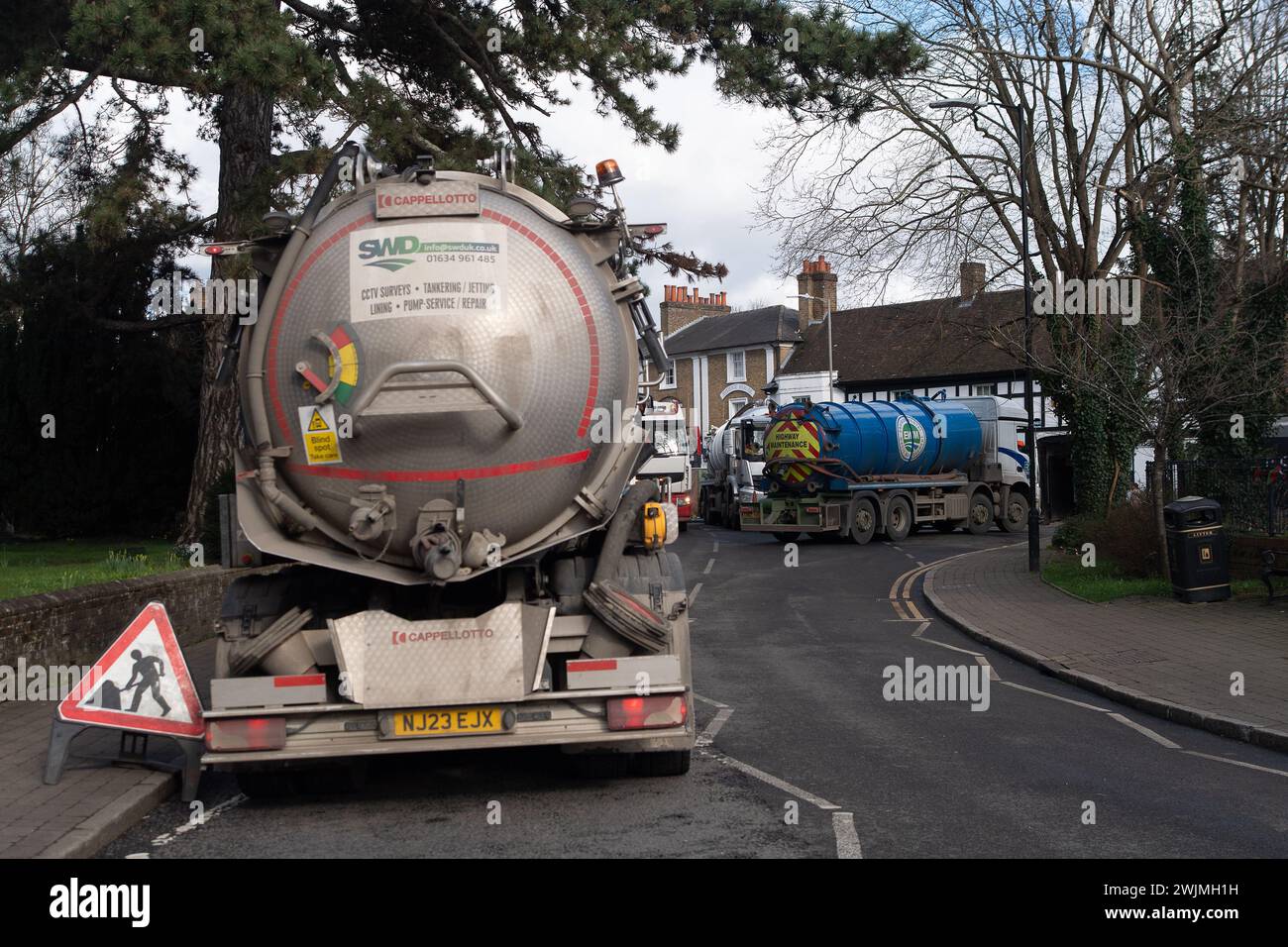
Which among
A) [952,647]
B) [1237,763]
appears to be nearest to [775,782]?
[1237,763]

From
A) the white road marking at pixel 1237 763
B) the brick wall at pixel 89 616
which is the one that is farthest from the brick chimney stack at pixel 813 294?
the white road marking at pixel 1237 763

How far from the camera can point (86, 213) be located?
49.8 feet

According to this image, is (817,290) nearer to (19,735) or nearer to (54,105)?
(54,105)

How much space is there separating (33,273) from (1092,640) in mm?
17552

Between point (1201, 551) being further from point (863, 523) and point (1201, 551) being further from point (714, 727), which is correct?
point (863, 523)

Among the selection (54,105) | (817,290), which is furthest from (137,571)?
(817,290)

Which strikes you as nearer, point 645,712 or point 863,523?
point 645,712

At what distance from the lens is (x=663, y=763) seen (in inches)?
314

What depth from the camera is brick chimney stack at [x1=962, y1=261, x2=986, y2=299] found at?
87.8ft

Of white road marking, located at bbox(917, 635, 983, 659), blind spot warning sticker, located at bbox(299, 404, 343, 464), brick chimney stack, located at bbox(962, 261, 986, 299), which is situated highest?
brick chimney stack, located at bbox(962, 261, 986, 299)

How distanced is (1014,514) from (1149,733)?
2614 centimetres

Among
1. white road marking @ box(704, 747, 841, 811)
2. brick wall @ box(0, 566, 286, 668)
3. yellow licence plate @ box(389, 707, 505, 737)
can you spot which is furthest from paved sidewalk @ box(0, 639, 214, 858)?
white road marking @ box(704, 747, 841, 811)

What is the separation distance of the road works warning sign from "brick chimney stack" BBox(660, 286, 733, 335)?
66.0m

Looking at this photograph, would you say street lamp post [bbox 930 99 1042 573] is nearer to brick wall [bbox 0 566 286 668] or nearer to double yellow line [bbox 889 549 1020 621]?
double yellow line [bbox 889 549 1020 621]
